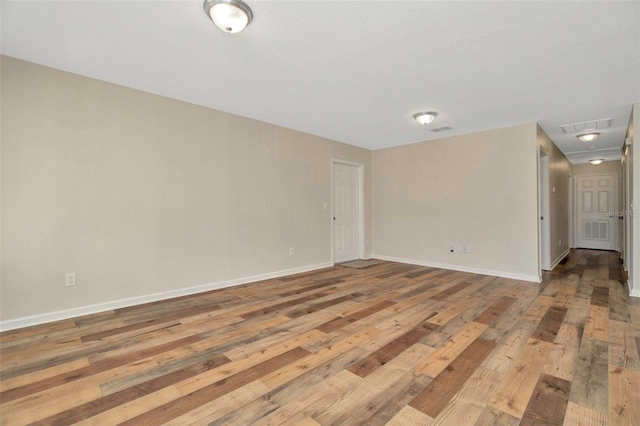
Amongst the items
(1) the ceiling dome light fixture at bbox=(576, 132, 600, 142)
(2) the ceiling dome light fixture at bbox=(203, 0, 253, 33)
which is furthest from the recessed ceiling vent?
(2) the ceiling dome light fixture at bbox=(203, 0, 253, 33)

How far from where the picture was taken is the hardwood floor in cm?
155

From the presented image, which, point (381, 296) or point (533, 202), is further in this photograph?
point (533, 202)

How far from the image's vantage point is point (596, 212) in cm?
777

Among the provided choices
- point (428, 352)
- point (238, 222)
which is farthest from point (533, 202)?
point (238, 222)

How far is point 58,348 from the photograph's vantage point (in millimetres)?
2266

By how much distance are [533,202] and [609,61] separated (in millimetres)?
2224

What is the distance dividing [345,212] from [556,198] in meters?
4.38

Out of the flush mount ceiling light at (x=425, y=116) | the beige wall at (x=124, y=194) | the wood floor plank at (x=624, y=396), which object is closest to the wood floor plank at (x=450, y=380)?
the wood floor plank at (x=624, y=396)

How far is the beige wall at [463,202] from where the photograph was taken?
176 inches

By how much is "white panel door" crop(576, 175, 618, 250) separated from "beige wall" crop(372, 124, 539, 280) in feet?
17.9

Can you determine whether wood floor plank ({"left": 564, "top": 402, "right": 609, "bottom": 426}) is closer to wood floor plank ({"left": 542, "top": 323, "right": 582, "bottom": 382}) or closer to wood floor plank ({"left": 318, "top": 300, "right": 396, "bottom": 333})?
wood floor plank ({"left": 542, "top": 323, "right": 582, "bottom": 382})

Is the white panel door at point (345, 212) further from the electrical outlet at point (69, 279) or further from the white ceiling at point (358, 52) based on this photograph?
the electrical outlet at point (69, 279)

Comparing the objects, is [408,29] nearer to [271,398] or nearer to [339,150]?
[271,398]

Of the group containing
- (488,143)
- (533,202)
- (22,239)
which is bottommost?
(22,239)
